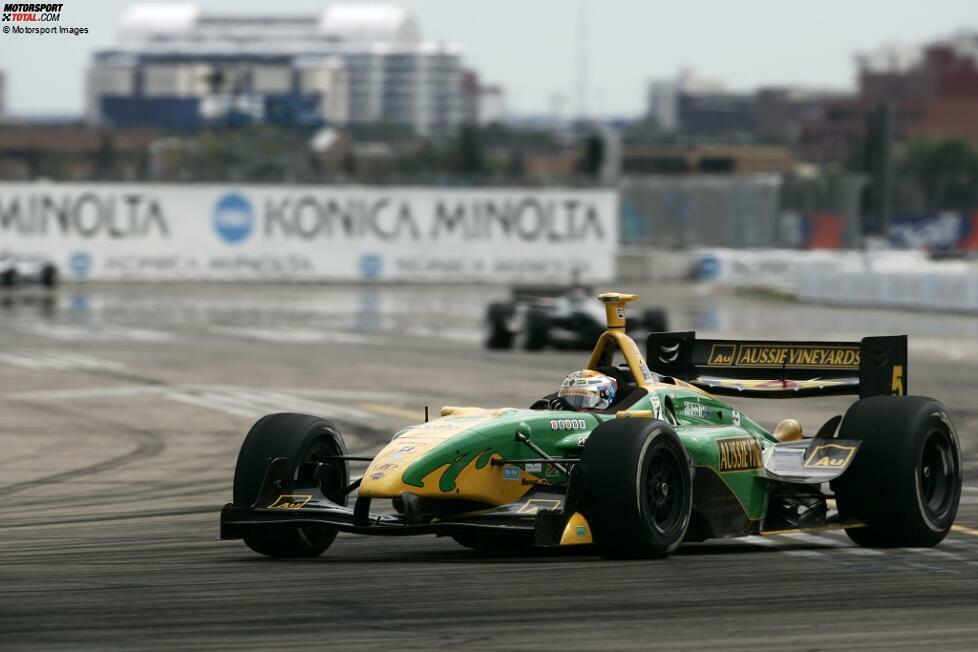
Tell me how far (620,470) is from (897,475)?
2.26 metres

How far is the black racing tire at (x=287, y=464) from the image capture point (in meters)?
10.9

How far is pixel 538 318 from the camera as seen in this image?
35.1 meters

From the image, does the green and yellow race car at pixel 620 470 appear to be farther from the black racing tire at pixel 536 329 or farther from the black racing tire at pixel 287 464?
the black racing tire at pixel 536 329

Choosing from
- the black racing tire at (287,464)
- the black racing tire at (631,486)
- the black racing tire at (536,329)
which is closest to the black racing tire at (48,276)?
the black racing tire at (536,329)

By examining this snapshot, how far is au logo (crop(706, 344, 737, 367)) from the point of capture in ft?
43.6

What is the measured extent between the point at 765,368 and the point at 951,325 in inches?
1305

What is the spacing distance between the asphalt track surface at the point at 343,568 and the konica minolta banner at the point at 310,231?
4183 centimetres

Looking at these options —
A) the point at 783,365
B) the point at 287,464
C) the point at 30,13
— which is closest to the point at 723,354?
the point at 783,365

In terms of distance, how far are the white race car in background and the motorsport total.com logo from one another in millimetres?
35346

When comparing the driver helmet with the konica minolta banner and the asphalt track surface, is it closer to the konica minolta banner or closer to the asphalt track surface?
the asphalt track surface

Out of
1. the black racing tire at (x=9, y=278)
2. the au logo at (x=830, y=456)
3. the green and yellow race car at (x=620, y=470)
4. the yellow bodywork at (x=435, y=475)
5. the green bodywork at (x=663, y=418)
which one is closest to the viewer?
the green and yellow race car at (x=620, y=470)

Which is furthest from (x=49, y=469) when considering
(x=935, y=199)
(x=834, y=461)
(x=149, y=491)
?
(x=935, y=199)

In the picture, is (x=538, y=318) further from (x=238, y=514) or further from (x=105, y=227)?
(x=105, y=227)

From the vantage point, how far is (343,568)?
34.3 feet
